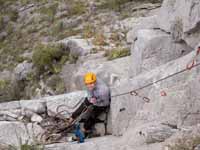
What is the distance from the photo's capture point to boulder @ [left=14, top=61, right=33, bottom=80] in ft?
55.5

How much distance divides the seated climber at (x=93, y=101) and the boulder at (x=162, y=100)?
0.24 meters

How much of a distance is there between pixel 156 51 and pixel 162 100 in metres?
2.30

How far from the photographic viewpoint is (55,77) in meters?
15.7

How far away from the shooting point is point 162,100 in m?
8.11

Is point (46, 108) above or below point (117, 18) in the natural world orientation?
below

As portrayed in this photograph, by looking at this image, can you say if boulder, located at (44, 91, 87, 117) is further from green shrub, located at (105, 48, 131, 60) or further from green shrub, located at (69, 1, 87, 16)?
green shrub, located at (69, 1, 87, 16)

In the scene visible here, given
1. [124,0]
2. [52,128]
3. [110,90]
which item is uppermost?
[124,0]

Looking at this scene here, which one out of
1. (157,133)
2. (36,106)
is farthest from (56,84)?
(157,133)

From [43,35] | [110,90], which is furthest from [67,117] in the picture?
[43,35]

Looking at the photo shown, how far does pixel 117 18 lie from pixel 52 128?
8.73m

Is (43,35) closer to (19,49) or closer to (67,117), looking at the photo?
(19,49)

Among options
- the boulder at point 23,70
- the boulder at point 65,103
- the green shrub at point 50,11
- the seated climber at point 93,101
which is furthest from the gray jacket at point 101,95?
the green shrub at point 50,11

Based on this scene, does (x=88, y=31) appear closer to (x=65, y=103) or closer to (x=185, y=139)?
(x=65, y=103)

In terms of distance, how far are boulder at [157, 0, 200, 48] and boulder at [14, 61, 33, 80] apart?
7.19 meters
